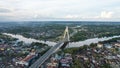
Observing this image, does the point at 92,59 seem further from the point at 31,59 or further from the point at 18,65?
the point at 18,65

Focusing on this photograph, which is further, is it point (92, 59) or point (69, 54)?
point (69, 54)

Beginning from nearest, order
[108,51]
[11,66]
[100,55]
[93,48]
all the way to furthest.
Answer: [11,66] → [100,55] → [108,51] → [93,48]

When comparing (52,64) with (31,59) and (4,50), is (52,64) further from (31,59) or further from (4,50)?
(4,50)

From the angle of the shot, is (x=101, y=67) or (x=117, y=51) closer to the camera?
(x=101, y=67)

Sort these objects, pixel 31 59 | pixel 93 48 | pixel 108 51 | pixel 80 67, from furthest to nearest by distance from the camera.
→ pixel 93 48, pixel 108 51, pixel 31 59, pixel 80 67

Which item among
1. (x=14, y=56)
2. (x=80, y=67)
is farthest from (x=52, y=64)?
(x=14, y=56)

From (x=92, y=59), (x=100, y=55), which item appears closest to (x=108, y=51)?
(x=100, y=55)

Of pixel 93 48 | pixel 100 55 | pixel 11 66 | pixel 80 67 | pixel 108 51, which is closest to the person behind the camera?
pixel 80 67

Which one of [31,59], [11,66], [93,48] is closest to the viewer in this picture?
[11,66]

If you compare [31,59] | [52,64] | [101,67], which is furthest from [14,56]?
[101,67]
